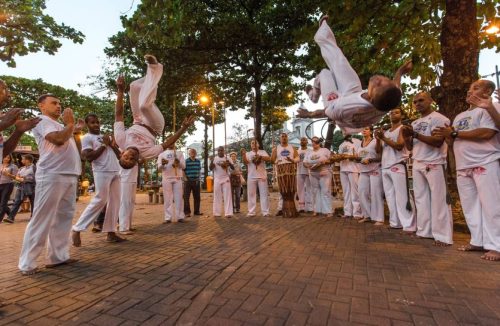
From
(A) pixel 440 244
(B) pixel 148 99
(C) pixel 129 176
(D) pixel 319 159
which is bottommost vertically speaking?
(A) pixel 440 244

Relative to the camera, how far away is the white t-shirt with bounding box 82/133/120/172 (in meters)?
5.30

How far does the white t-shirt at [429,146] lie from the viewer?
474cm

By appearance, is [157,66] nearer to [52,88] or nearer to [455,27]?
[455,27]

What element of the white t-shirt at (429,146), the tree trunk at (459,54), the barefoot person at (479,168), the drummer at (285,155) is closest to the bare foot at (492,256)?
A: the barefoot person at (479,168)

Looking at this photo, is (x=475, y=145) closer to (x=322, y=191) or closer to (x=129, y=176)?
(x=322, y=191)

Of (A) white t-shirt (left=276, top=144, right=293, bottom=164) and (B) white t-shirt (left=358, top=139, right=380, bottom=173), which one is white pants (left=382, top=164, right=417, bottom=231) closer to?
(B) white t-shirt (left=358, top=139, right=380, bottom=173)

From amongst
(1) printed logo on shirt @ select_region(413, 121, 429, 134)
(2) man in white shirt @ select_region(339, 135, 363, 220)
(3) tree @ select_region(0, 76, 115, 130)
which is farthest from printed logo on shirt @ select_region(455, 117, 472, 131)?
(3) tree @ select_region(0, 76, 115, 130)

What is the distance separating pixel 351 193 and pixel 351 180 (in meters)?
0.41

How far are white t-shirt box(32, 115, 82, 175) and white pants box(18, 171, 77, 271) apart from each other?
8 centimetres

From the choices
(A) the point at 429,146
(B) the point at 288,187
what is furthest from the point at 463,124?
(B) the point at 288,187

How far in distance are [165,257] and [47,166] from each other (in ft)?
6.60

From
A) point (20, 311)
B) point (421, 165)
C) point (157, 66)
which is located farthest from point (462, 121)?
point (20, 311)

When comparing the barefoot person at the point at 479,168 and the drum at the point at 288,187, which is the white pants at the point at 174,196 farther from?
the barefoot person at the point at 479,168

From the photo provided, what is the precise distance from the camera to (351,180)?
8117 millimetres
